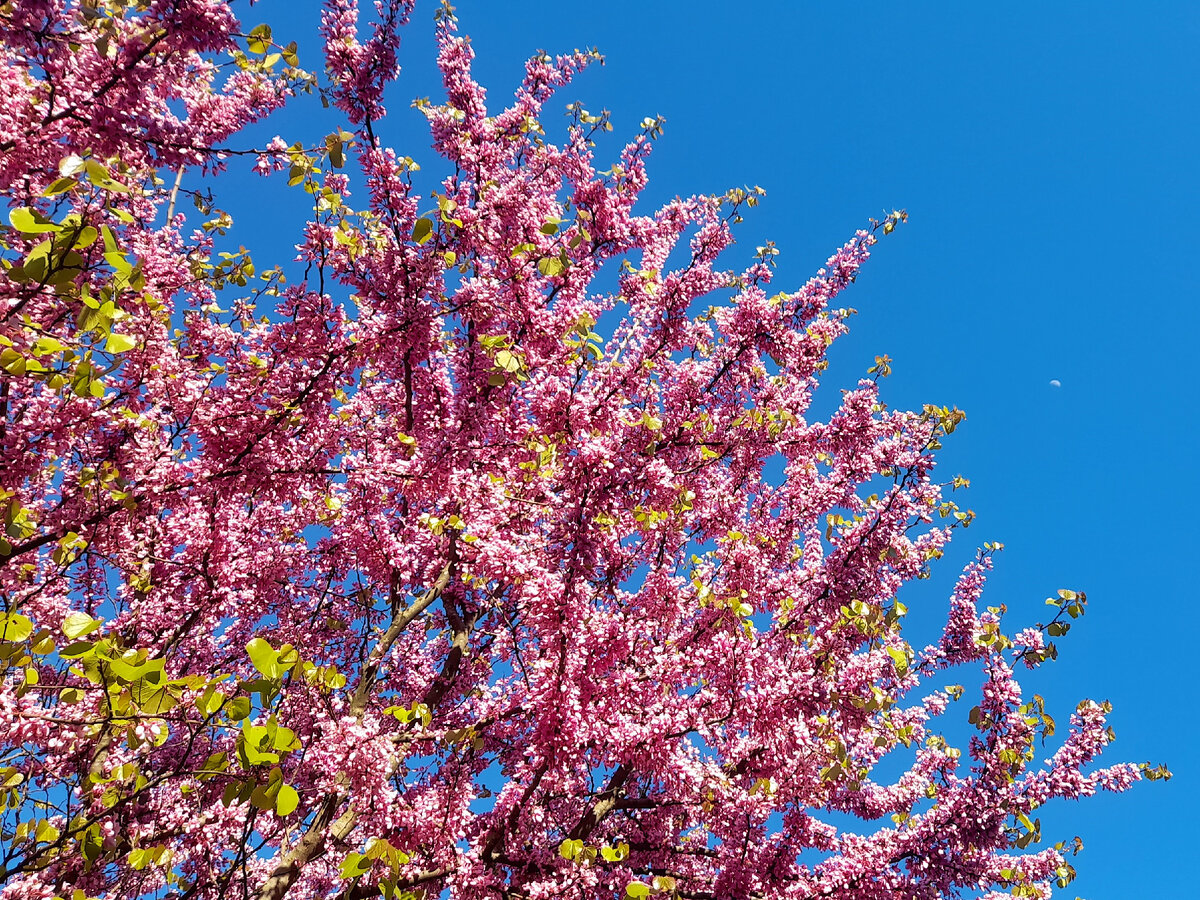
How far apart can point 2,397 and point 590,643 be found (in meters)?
4.58

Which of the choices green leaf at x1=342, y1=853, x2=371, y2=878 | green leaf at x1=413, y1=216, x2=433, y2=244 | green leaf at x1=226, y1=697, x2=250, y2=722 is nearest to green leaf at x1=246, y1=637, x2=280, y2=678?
green leaf at x1=226, y1=697, x2=250, y2=722

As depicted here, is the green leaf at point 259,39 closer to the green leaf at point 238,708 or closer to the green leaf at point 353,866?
the green leaf at point 238,708

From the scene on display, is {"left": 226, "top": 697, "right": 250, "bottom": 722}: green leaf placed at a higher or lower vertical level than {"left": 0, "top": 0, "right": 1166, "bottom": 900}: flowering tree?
lower

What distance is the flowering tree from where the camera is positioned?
3967 mm

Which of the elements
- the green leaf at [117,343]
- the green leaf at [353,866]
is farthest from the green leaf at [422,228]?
the green leaf at [353,866]

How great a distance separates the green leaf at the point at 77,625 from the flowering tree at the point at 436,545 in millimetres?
1020

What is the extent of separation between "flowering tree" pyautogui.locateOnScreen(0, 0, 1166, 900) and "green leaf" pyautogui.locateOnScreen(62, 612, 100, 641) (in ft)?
3.35

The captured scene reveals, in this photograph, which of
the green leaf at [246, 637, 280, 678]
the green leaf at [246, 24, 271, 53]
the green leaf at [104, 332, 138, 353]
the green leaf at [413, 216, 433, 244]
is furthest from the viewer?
the green leaf at [413, 216, 433, 244]

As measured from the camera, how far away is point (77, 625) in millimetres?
2123

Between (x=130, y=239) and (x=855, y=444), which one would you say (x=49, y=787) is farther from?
(x=855, y=444)

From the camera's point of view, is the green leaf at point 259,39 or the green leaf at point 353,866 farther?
the green leaf at point 259,39

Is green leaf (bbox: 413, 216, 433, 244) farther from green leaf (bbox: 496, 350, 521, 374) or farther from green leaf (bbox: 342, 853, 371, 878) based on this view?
green leaf (bbox: 342, 853, 371, 878)

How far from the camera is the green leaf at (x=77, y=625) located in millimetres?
2070

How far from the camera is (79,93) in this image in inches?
148
